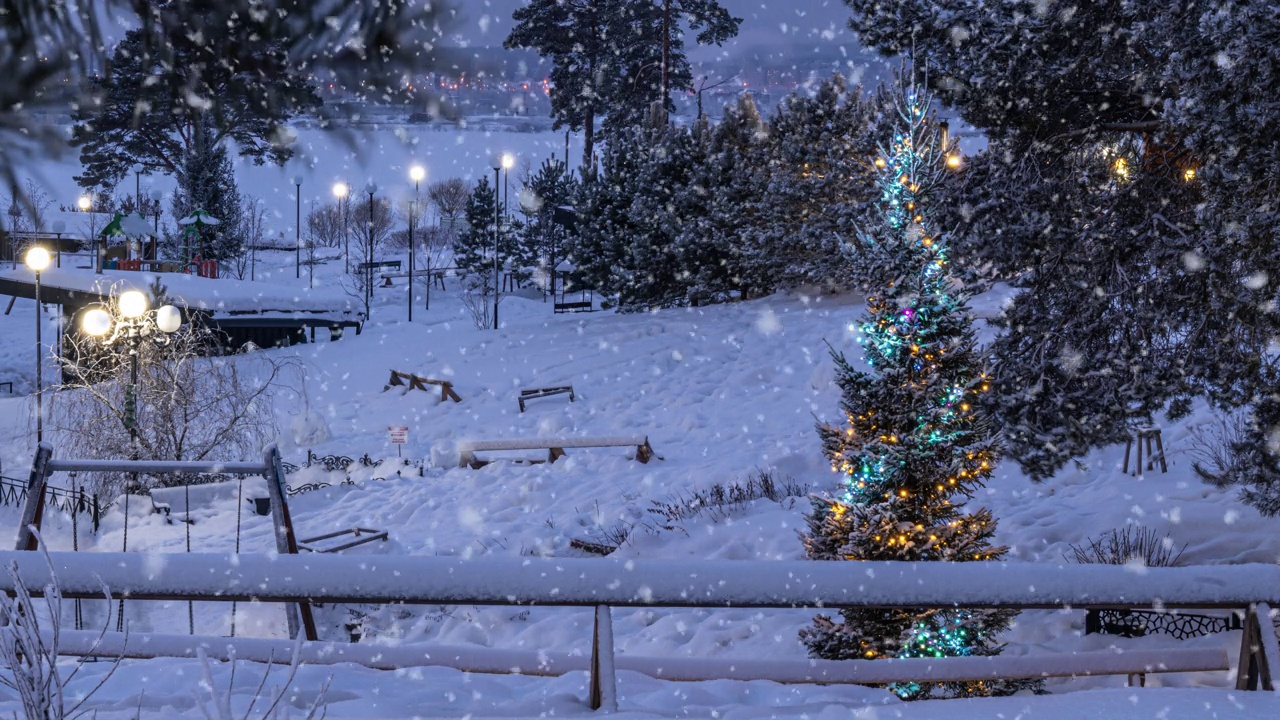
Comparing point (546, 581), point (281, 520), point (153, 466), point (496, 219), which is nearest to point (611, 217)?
point (496, 219)

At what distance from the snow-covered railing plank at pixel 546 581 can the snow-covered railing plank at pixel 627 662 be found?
480mm

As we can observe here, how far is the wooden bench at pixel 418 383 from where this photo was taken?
24.9m

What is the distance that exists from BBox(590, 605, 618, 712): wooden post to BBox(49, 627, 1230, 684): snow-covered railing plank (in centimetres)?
34

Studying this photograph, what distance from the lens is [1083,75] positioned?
347 inches

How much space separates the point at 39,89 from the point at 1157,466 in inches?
547

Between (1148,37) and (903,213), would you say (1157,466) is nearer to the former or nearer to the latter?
(1148,37)

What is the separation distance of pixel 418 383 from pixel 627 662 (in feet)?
77.0

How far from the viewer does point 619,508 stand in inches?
539

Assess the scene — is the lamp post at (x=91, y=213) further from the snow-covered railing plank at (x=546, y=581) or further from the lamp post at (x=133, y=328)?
the lamp post at (x=133, y=328)

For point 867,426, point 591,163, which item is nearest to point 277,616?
point 867,426

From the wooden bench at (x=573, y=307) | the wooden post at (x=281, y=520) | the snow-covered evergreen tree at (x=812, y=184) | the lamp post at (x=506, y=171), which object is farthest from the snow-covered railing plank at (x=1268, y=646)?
the wooden bench at (x=573, y=307)

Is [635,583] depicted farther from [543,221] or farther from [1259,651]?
[543,221]

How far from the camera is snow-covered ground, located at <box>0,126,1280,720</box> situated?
3.65 metres

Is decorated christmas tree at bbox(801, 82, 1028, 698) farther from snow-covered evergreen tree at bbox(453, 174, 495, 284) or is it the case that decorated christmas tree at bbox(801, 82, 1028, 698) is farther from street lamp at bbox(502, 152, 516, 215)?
snow-covered evergreen tree at bbox(453, 174, 495, 284)
